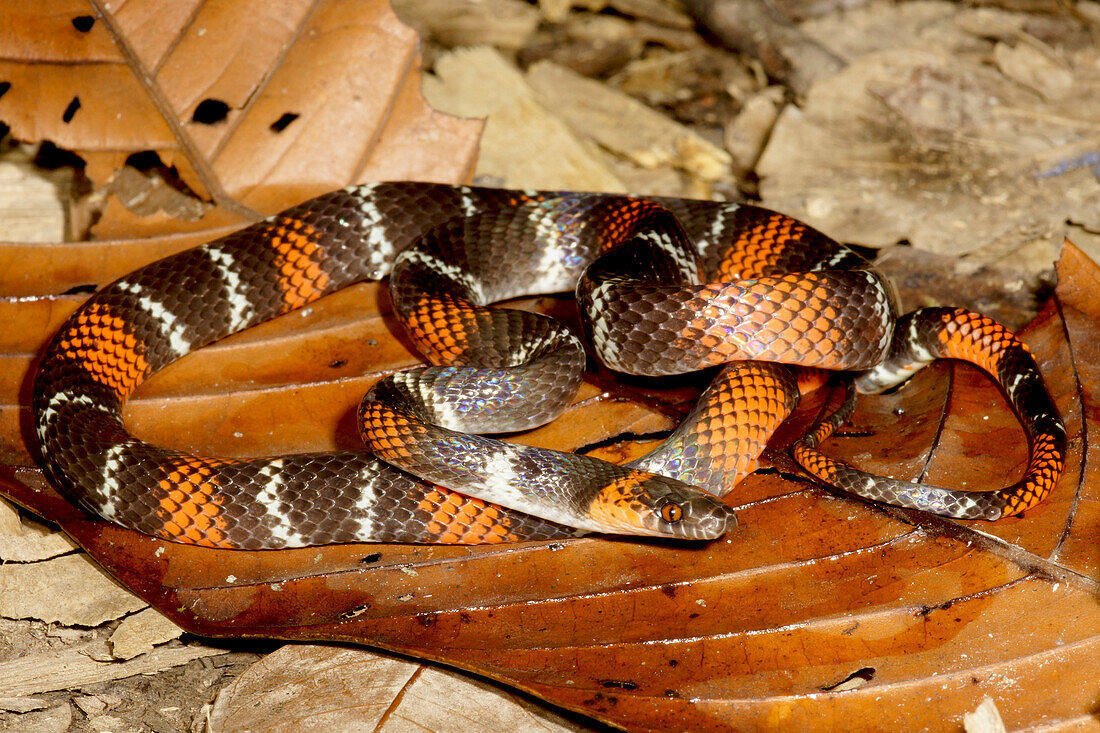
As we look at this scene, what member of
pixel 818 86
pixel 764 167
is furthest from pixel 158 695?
pixel 818 86

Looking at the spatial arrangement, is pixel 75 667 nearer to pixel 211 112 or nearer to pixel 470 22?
pixel 211 112

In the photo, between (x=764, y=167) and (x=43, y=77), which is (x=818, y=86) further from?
(x=43, y=77)

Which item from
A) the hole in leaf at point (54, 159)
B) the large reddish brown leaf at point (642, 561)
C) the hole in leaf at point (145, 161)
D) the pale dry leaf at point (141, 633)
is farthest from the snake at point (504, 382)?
the hole in leaf at point (54, 159)

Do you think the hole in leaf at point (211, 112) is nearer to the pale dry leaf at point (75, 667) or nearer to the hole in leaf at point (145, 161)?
the hole in leaf at point (145, 161)

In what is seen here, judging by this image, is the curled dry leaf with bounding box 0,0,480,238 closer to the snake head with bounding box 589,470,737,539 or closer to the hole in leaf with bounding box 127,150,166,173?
the hole in leaf with bounding box 127,150,166,173

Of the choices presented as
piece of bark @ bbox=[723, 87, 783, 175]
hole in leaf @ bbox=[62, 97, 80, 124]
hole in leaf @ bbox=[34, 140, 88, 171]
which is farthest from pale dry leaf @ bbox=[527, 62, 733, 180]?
hole in leaf @ bbox=[34, 140, 88, 171]

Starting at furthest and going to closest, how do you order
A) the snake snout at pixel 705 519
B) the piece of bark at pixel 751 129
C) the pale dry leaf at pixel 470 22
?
the pale dry leaf at pixel 470 22 < the piece of bark at pixel 751 129 < the snake snout at pixel 705 519
